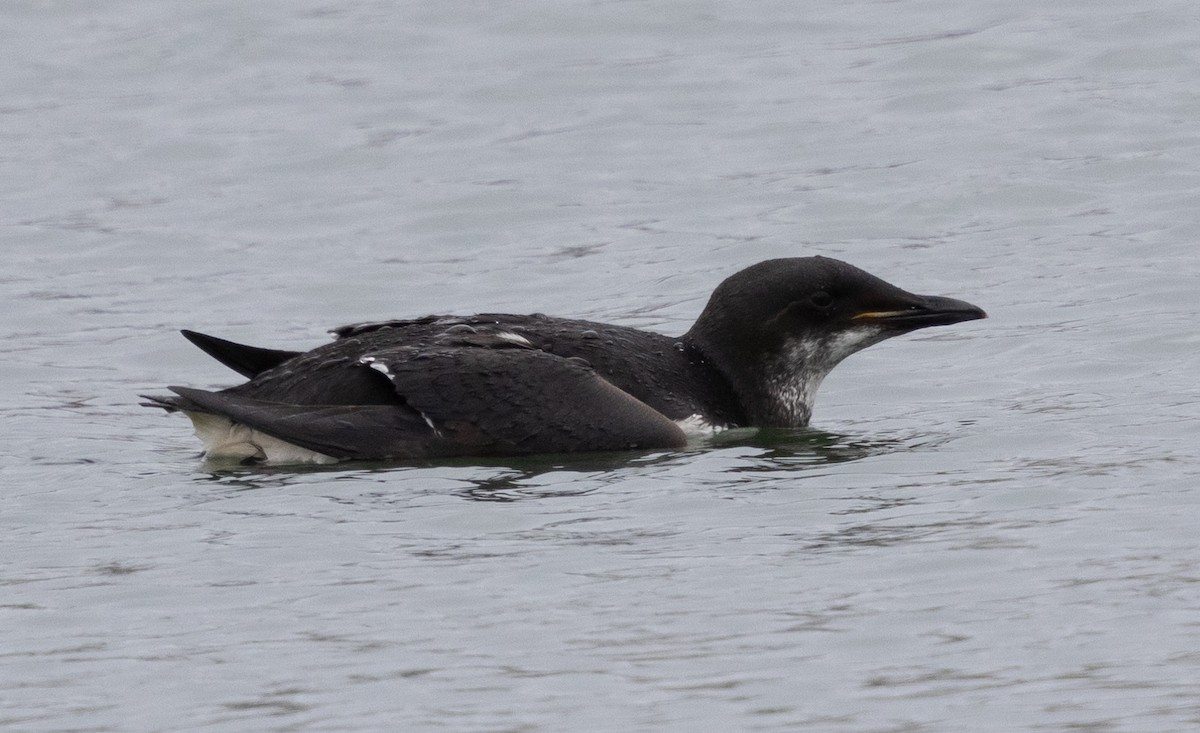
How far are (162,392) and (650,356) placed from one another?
2859 millimetres

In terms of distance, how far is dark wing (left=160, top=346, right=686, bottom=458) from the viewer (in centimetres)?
807

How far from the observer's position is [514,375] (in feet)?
26.6

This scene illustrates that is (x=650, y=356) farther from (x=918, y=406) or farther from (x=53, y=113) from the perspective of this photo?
(x=53, y=113)

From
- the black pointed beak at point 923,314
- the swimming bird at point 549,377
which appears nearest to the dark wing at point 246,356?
the swimming bird at point 549,377

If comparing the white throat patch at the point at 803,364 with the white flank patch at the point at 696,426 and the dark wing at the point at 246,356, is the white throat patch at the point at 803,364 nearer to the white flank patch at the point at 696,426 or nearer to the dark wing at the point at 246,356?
the white flank patch at the point at 696,426

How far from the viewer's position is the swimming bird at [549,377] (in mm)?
8086

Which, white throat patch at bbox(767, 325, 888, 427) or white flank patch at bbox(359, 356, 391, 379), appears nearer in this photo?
white flank patch at bbox(359, 356, 391, 379)

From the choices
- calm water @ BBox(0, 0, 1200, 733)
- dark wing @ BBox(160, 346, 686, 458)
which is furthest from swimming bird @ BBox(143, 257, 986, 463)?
calm water @ BBox(0, 0, 1200, 733)

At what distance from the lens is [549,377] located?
8141 mm

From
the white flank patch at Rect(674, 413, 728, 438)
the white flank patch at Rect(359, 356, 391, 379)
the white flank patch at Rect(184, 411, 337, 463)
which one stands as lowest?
the white flank patch at Rect(674, 413, 728, 438)

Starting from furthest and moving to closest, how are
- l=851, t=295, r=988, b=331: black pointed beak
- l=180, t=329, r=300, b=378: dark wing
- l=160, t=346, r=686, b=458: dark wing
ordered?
l=851, t=295, r=988, b=331: black pointed beak, l=180, t=329, r=300, b=378: dark wing, l=160, t=346, r=686, b=458: dark wing

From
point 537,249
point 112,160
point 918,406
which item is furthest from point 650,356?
point 112,160

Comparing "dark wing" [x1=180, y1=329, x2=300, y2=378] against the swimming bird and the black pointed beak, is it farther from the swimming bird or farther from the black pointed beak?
the black pointed beak

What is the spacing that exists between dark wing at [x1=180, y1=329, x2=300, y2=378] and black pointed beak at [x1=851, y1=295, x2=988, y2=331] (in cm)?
246
